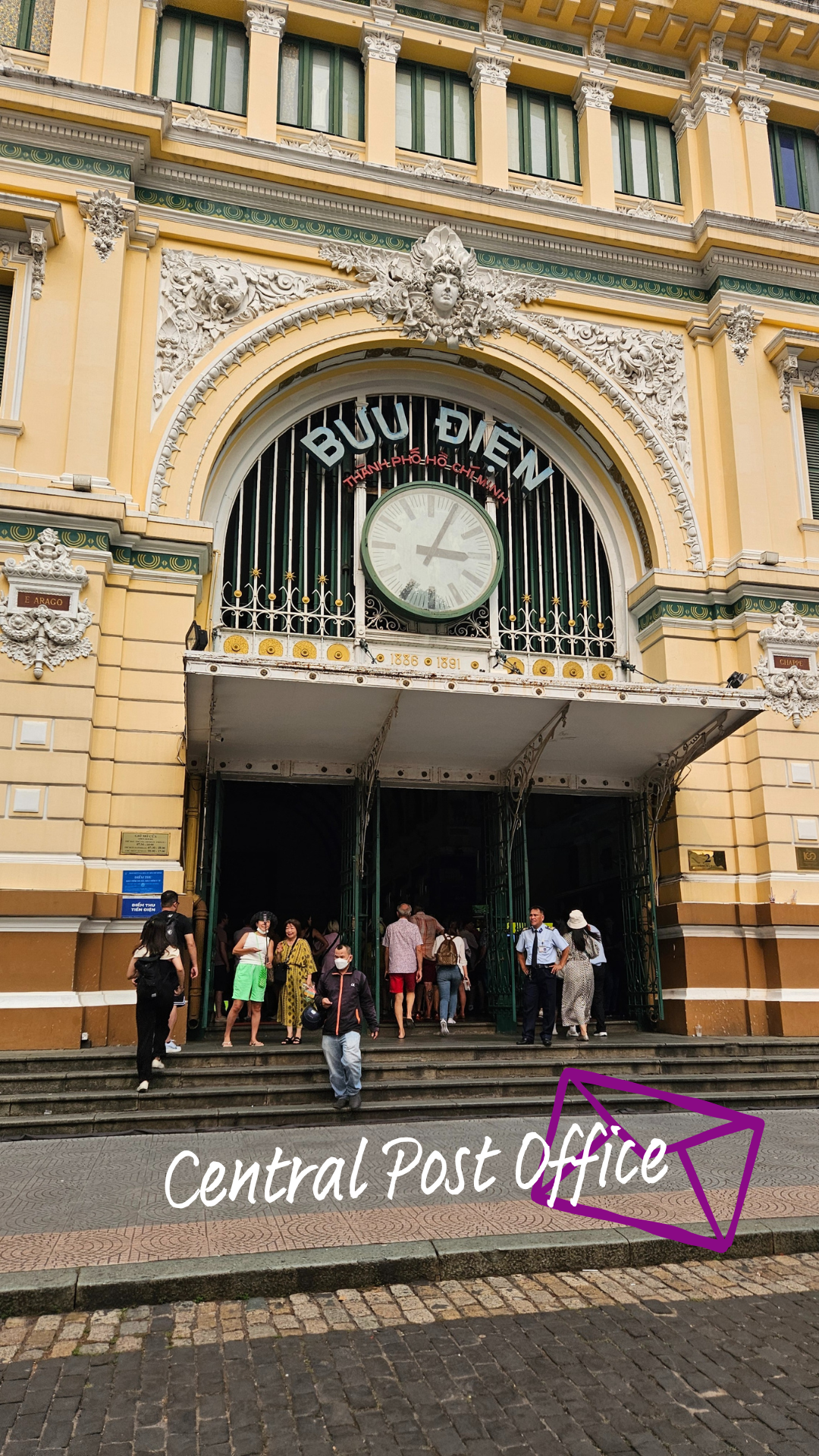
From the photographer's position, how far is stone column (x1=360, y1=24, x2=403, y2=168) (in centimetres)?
1734

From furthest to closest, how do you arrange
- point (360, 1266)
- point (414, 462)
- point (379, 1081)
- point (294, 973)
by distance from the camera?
point (414, 462) → point (294, 973) → point (379, 1081) → point (360, 1266)

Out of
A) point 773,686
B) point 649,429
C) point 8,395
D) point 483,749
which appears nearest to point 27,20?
point 8,395

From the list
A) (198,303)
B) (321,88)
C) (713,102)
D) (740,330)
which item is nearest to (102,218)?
(198,303)

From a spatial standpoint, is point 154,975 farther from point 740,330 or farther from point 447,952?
point 740,330

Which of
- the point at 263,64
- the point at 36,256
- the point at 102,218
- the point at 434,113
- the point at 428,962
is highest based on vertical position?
the point at 434,113

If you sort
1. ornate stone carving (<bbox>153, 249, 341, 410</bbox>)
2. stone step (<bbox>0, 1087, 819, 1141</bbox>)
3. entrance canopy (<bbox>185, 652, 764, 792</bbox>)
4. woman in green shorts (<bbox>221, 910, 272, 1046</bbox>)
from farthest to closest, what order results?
ornate stone carving (<bbox>153, 249, 341, 410</bbox>) < entrance canopy (<bbox>185, 652, 764, 792</bbox>) < woman in green shorts (<bbox>221, 910, 272, 1046</bbox>) < stone step (<bbox>0, 1087, 819, 1141</bbox>)

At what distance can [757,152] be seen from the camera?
62.3ft

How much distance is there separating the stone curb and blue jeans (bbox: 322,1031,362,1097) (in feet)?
13.5

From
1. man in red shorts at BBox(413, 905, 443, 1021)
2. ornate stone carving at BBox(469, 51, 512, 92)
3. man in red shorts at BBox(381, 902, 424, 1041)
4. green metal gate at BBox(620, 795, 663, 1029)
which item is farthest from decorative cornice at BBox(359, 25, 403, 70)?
man in red shorts at BBox(413, 905, 443, 1021)

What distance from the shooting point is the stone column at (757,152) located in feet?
61.5

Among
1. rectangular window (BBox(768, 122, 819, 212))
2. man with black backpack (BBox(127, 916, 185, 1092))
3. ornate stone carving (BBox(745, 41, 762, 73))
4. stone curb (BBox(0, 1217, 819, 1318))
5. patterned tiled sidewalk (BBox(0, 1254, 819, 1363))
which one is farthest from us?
rectangular window (BBox(768, 122, 819, 212))

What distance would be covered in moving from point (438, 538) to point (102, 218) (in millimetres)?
6775

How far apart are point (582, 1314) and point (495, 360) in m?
15.1

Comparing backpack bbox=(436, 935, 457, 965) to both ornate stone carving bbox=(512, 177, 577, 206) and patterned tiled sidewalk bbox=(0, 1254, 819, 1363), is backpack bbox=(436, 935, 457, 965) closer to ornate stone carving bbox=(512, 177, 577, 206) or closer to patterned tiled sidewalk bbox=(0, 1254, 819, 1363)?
patterned tiled sidewalk bbox=(0, 1254, 819, 1363)
